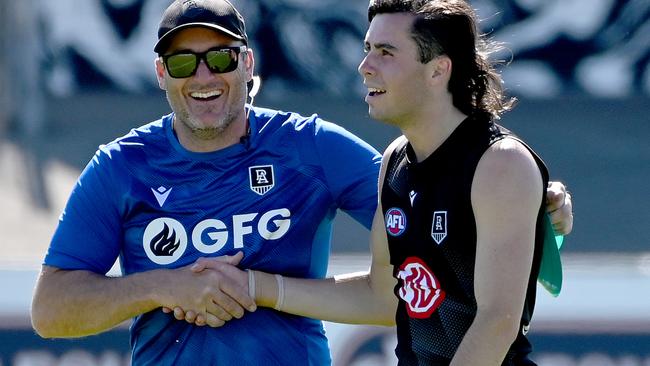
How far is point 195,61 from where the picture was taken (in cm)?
350

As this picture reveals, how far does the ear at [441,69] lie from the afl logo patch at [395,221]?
0.37 metres

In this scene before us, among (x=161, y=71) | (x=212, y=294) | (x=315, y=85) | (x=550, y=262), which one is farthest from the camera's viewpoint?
(x=315, y=85)

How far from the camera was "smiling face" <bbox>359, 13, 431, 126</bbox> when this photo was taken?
3.09 m

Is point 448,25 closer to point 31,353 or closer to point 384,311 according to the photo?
point 384,311

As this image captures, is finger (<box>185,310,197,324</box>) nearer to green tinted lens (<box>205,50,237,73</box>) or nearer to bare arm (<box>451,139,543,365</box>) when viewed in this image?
green tinted lens (<box>205,50,237,73</box>)

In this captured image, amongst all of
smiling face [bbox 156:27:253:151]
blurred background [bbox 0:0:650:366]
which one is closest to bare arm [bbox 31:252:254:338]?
smiling face [bbox 156:27:253:151]

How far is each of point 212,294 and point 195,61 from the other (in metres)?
0.70

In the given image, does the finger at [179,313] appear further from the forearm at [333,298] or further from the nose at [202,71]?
the nose at [202,71]

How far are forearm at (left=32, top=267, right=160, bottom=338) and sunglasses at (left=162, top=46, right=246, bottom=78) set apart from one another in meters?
0.61

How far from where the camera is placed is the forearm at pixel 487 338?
285 centimetres

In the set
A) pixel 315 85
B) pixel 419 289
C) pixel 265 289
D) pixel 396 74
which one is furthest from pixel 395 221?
pixel 315 85

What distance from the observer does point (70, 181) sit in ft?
Answer: 31.0

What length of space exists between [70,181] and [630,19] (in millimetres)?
4829

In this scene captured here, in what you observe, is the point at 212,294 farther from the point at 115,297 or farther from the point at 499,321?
the point at 499,321
